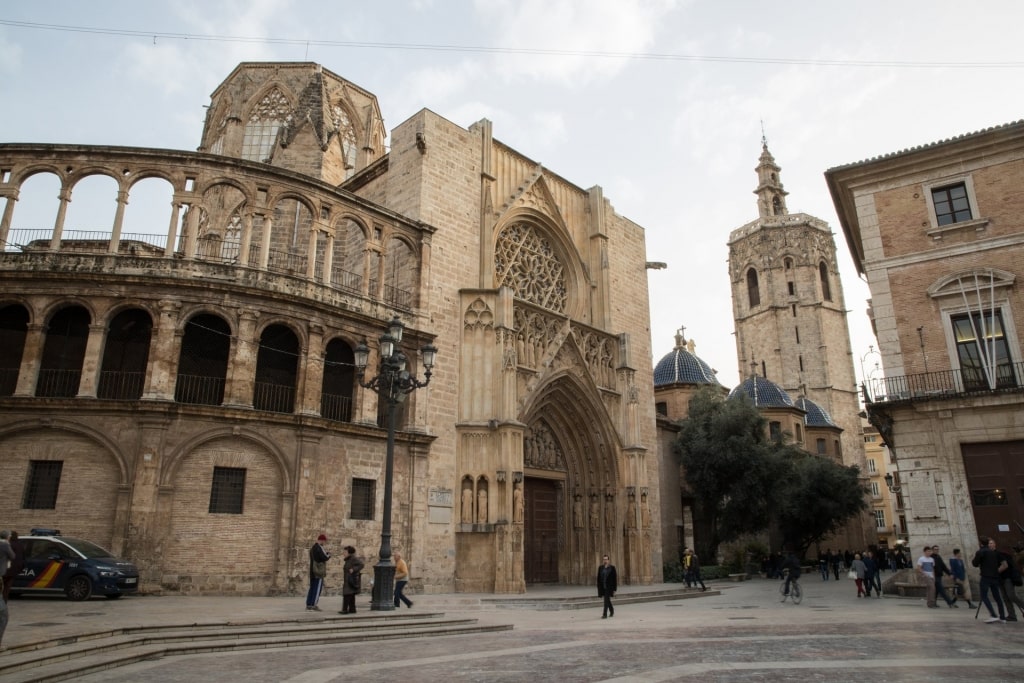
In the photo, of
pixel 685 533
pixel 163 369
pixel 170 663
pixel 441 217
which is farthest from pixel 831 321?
pixel 170 663

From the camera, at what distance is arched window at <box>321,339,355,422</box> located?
19.8 m

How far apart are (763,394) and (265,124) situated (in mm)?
32930

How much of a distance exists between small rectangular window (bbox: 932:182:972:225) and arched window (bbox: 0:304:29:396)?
23.5 metres

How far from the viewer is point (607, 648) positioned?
378 inches

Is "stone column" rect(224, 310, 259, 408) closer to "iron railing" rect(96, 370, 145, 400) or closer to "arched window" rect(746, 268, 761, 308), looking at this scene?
"iron railing" rect(96, 370, 145, 400)

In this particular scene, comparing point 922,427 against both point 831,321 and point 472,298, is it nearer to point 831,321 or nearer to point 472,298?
point 472,298

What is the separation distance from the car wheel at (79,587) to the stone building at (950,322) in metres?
17.7

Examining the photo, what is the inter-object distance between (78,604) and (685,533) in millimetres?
24994

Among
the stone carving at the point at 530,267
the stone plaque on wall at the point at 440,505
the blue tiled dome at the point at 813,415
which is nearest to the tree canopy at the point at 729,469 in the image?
the stone carving at the point at 530,267

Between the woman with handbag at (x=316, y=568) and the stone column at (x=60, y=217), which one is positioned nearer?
the woman with handbag at (x=316, y=568)

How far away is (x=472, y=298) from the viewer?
2264 cm

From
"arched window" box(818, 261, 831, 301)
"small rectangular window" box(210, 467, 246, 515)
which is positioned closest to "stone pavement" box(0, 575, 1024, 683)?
"small rectangular window" box(210, 467, 246, 515)

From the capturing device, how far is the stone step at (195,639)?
7.58m

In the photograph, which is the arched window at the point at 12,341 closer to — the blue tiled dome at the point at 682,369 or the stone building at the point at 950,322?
the stone building at the point at 950,322
